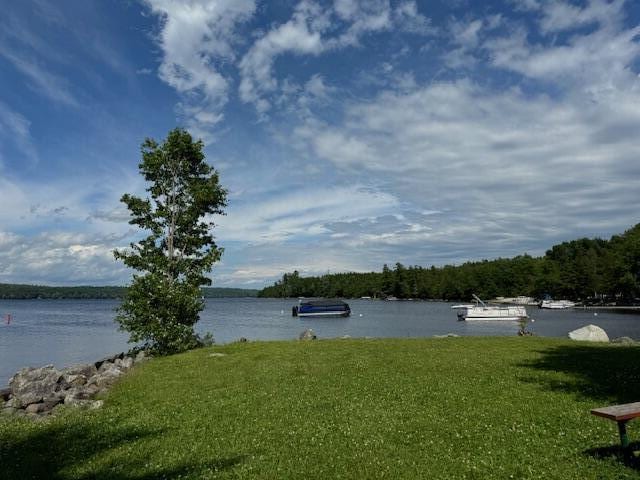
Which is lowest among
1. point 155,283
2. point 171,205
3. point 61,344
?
point 61,344

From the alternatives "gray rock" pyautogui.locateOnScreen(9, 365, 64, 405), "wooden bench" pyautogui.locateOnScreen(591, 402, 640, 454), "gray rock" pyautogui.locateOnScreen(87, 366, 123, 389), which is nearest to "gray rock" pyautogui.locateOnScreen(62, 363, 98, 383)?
"gray rock" pyautogui.locateOnScreen(9, 365, 64, 405)

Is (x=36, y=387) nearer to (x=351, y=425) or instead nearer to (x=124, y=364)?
(x=124, y=364)

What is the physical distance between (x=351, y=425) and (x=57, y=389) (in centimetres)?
1799

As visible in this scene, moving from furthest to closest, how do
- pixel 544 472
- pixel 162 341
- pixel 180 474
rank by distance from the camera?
pixel 162 341 < pixel 180 474 < pixel 544 472

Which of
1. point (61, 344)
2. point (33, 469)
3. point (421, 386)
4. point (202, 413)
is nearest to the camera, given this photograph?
point (33, 469)

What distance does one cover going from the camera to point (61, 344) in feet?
211

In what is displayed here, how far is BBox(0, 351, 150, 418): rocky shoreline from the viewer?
70.8ft

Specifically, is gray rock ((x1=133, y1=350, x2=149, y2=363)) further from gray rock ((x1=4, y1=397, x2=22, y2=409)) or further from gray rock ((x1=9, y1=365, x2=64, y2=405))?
gray rock ((x1=4, y1=397, x2=22, y2=409))

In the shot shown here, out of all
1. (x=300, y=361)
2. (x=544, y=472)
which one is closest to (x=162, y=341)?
(x=300, y=361)

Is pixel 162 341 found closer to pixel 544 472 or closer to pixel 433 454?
pixel 433 454

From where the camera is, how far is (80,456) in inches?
539

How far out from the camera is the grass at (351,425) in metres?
11.8

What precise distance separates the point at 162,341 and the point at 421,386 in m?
22.0

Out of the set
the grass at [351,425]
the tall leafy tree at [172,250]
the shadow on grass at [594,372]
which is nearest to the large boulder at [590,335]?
the shadow on grass at [594,372]
